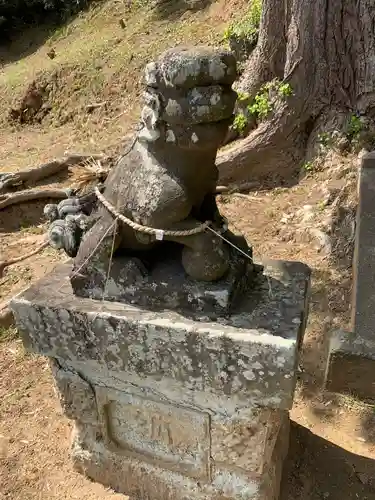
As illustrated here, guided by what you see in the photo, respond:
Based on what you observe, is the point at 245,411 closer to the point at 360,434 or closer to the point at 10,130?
the point at 360,434

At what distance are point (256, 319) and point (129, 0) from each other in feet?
30.8

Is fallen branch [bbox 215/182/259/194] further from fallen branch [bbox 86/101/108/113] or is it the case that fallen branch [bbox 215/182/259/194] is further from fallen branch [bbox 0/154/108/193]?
fallen branch [bbox 86/101/108/113]

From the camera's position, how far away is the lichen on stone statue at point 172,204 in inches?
59.6

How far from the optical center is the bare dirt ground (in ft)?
8.42

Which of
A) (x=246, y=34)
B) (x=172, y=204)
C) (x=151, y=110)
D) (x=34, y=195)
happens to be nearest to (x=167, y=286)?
(x=172, y=204)

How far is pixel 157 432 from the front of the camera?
221 centimetres

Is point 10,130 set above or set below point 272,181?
above

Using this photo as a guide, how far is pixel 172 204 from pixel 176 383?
71 centimetres

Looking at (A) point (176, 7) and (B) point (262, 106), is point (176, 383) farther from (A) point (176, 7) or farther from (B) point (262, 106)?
(A) point (176, 7)

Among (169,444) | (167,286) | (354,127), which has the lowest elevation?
(169,444)

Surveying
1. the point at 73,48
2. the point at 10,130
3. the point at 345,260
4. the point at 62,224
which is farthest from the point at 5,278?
the point at 73,48

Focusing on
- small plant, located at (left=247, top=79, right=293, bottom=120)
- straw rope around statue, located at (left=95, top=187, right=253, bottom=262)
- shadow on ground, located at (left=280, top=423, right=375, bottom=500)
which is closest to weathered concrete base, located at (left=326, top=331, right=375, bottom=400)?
A: straw rope around statue, located at (left=95, top=187, right=253, bottom=262)

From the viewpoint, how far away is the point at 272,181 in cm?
505

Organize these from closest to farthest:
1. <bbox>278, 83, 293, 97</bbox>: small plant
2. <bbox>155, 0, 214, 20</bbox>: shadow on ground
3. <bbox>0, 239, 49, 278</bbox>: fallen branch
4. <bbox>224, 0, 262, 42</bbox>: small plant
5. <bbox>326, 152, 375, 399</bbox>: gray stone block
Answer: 1. <bbox>326, 152, 375, 399</bbox>: gray stone block
2. <bbox>0, 239, 49, 278</bbox>: fallen branch
3. <bbox>278, 83, 293, 97</bbox>: small plant
4. <bbox>224, 0, 262, 42</bbox>: small plant
5. <bbox>155, 0, 214, 20</bbox>: shadow on ground
